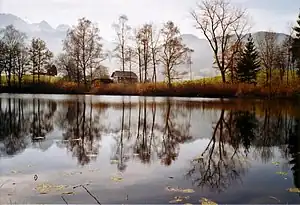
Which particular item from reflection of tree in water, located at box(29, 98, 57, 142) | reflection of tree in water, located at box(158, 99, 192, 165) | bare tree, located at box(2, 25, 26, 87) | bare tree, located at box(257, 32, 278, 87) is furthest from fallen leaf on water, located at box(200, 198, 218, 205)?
bare tree, located at box(2, 25, 26, 87)

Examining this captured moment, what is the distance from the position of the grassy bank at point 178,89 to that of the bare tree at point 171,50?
4.09 metres

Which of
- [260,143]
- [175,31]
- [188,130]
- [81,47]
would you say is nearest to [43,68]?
[81,47]

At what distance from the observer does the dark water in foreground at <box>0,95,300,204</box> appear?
5.32m

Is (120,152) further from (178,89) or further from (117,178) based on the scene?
(178,89)

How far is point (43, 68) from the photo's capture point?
45.6 metres

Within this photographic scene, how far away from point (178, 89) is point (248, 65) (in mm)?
9914

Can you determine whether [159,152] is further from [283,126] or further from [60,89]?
[60,89]

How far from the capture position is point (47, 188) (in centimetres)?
545

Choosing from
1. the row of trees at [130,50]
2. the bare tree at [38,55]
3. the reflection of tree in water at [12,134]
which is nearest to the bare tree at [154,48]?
the row of trees at [130,50]

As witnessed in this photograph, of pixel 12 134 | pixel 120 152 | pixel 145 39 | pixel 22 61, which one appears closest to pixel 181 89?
pixel 145 39

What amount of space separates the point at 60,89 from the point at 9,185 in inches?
1350

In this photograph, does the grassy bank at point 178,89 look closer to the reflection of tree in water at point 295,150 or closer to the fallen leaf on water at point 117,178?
the reflection of tree in water at point 295,150

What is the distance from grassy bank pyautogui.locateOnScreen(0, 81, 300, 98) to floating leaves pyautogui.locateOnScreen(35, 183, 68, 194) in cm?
2738

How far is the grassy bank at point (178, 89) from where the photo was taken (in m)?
30.6
